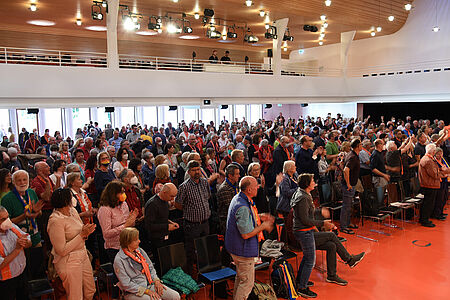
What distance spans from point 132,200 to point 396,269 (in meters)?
3.68

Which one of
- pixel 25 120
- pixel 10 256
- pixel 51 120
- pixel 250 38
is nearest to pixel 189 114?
pixel 250 38

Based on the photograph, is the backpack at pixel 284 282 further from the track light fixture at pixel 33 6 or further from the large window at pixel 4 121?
the large window at pixel 4 121

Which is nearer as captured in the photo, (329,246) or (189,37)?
(329,246)

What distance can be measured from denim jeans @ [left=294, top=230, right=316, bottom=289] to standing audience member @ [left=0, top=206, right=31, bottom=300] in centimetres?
290

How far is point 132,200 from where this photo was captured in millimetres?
4504

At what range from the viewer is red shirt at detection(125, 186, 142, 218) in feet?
14.7

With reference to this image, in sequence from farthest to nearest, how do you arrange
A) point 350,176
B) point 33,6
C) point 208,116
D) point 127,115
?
point 208,116
point 127,115
point 33,6
point 350,176

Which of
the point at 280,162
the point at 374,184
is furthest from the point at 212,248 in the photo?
the point at 374,184

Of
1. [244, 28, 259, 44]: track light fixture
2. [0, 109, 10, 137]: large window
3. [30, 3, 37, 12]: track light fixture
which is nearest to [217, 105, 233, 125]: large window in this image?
[244, 28, 259, 44]: track light fixture

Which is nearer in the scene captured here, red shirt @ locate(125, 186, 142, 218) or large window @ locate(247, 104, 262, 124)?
red shirt @ locate(125, 186, 142, 218)

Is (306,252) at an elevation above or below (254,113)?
below

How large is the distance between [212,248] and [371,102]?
17452mm

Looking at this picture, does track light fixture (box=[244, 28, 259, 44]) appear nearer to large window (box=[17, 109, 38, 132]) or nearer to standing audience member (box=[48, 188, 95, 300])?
large window (box=[17, 109, 38, 132])

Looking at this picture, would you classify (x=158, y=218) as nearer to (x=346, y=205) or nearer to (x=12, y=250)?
(x=12, y=250)
